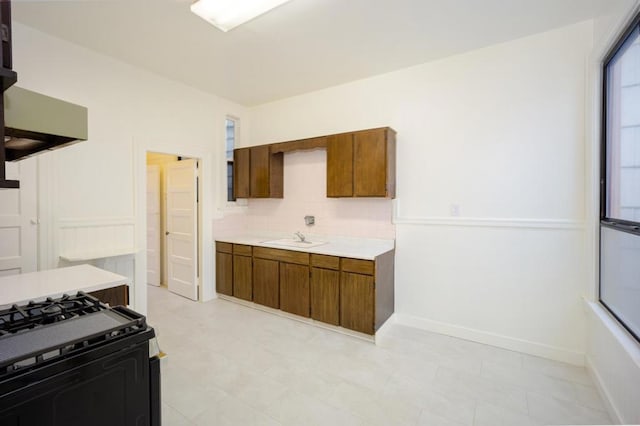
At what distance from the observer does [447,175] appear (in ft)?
10.5

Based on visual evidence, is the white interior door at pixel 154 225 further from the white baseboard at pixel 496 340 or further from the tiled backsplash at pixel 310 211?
the white baseboard at pixel 496 340

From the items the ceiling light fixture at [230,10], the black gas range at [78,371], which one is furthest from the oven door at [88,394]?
the ceiling light fixture at [230,10]

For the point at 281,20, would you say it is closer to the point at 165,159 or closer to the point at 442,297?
the point at 442,297

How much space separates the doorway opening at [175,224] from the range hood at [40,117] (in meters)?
2.85

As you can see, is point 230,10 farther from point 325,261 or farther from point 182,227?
point 182,227

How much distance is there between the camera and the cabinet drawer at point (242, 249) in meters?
3.96

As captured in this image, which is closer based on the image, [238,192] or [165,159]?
[238,192]

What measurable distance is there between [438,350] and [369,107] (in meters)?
2.80

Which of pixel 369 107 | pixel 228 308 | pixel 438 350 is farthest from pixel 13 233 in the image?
pixel 438 350

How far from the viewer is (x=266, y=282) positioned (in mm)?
3793

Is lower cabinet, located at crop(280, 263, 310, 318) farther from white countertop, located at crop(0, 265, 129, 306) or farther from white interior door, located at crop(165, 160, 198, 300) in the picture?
white countertop, located at crop(0, 265, 129, 306)

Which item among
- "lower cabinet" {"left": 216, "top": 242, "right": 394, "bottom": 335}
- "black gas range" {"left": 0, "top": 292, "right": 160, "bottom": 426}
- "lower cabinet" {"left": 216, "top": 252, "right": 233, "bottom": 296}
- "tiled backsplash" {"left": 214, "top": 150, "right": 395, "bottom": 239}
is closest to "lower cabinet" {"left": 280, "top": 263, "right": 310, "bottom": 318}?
"lower cabinet" {"left": 216, "top": 242, "right": 394, "bottom": 335}

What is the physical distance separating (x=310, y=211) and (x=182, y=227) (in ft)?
6.44

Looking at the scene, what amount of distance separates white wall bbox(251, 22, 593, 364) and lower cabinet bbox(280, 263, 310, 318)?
108 cm
